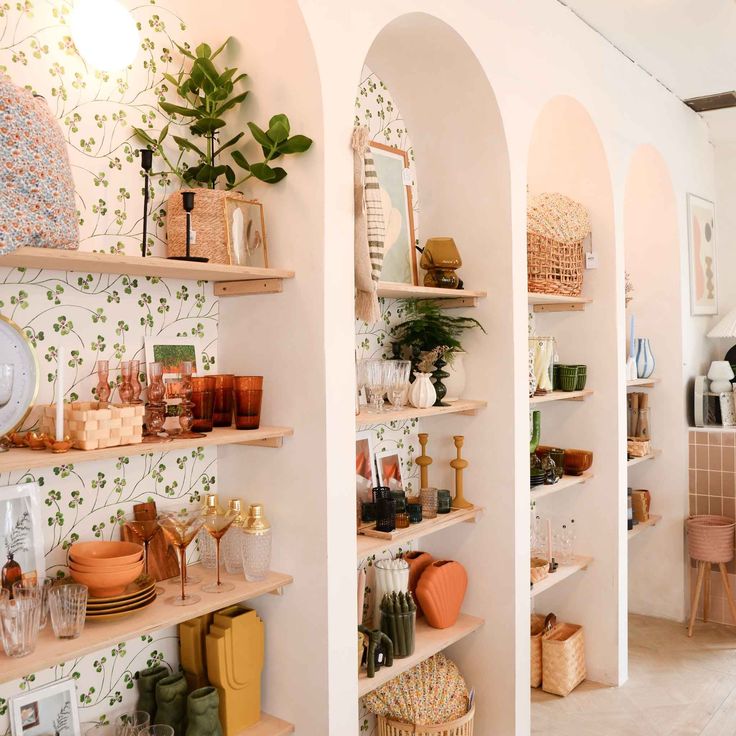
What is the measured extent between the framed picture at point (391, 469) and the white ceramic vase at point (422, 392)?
12.4 inches

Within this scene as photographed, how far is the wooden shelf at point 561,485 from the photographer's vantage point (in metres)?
3.01

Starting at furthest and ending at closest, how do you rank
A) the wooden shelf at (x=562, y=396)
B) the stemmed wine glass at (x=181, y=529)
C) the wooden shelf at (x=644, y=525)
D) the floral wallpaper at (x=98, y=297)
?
1. the wooden shelf at (x=644, y=525)
2. the wooden shelf at (x=562, y=396)
3. the stemmed wine glass at (x=181, y=529)
4. the floral wallpaper at (x=98, y=297)

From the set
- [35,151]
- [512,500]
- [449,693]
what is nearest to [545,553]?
[512,500]

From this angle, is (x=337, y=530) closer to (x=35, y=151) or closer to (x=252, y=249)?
(x=252, y=249)

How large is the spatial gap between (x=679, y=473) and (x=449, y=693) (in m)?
2.24

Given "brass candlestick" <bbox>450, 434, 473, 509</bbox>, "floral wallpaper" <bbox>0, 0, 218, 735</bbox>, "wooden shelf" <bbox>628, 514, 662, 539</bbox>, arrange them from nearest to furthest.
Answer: "floral wallpaper" <bbox>0, 0, 218, 735</bbox> → "brass candlestick" <bbox>450, 434, 473, 509</bbox> → "wooden shelf" <bbox>628, 514, 662, 539</bbox>

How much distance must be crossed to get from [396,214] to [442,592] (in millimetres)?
1378

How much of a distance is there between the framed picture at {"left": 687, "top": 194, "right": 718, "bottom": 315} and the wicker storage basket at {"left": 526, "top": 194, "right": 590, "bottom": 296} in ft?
4.61

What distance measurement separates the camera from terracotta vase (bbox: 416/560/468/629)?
2.62m

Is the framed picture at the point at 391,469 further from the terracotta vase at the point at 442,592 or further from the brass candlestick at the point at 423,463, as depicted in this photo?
the terracotta vase at the point at 442,592

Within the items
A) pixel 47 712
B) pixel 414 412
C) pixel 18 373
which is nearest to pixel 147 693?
pixel 47 712

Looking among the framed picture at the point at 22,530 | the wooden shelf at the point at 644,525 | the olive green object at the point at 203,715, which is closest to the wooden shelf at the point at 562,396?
the wooden shelf at the point at 644,525

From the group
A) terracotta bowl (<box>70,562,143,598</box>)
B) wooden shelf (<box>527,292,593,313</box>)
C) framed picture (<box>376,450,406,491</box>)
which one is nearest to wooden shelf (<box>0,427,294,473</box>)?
terracotta bowl (<box>70,562,143,598</box>)

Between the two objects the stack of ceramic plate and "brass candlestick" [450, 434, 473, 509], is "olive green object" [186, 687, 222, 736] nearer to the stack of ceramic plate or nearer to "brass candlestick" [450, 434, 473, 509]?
the stack of ceramic plate
